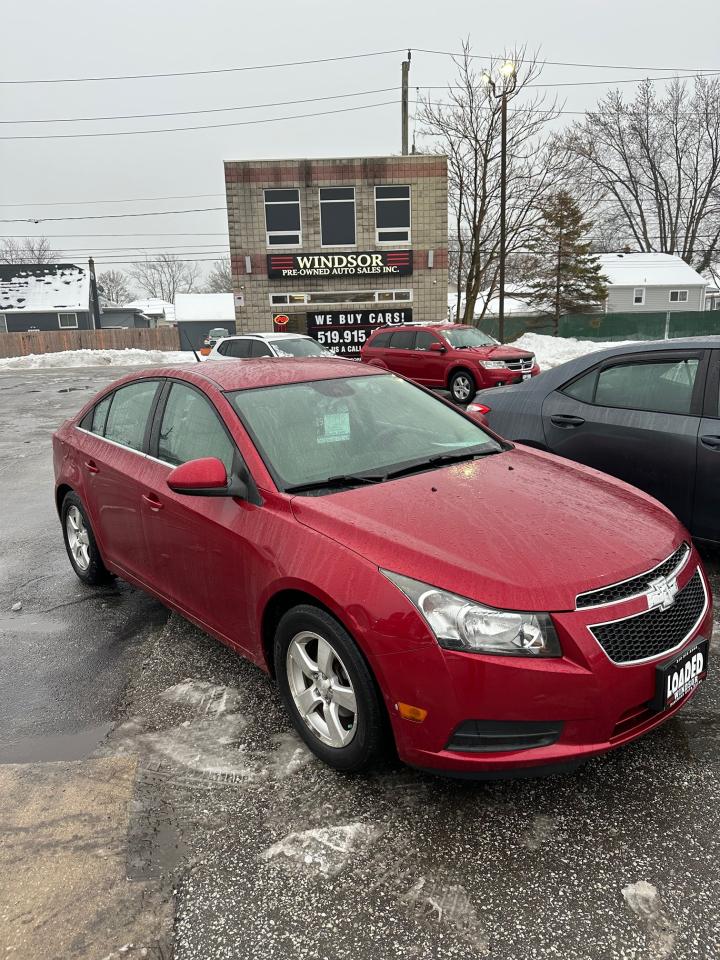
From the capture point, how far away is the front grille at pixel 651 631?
2.26 metres

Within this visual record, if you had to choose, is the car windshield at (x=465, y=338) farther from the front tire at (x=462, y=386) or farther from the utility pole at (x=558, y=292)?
the utility pole at (x=558, y=292)

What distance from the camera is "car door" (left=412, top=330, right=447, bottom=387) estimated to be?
15.7m

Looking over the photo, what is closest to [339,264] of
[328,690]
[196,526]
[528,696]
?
[196,526]

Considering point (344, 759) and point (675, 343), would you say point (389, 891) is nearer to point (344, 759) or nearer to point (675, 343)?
point (344, 759)

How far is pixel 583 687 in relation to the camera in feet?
7.18

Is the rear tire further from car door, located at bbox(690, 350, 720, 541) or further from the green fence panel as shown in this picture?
the green fence panel

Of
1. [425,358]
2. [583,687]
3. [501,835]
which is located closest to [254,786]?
[501,835]

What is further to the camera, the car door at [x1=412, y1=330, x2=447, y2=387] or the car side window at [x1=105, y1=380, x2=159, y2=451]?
the car door at [x1=412, y1=330, x2=447, y2=387]

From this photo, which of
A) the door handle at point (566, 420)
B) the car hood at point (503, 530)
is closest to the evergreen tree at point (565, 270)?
the door handle at point (566, 420)

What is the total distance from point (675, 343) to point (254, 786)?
3.80 metres

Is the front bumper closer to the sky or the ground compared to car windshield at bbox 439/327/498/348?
closer to the ground

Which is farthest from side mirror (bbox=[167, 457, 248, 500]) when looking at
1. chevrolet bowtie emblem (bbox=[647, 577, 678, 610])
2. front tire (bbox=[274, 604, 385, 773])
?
chevrolet bowtie emblem (bbox=[647, 577, 678, 610])

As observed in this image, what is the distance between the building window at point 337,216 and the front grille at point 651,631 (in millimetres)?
26234

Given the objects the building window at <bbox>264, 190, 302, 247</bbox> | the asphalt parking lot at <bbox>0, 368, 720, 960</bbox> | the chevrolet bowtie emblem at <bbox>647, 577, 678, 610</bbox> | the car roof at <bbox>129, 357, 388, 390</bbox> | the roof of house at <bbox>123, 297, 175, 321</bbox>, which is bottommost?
the asphalt parking lot at <bbox>0, 368, 720, 960</bbox>
